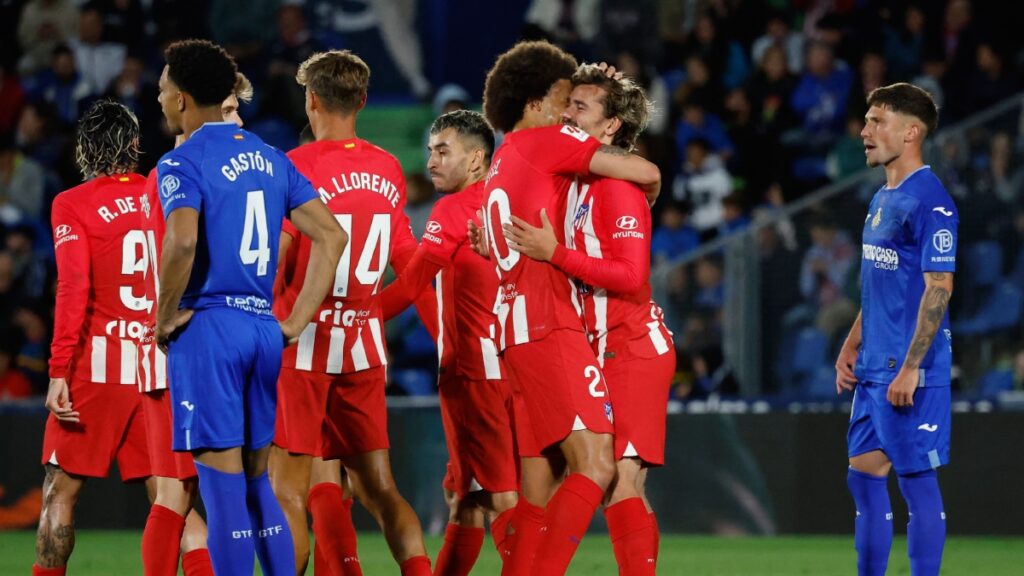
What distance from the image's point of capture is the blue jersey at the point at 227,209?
17.7 ft

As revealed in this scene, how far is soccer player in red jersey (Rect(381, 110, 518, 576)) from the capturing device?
695cm

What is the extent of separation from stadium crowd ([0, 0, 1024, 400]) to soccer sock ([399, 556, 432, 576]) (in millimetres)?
4853

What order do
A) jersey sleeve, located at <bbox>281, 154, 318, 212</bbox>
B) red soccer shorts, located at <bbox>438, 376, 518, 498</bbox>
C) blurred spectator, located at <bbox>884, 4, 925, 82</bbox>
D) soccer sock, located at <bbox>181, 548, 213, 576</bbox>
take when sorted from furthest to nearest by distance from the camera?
blurred spectator, located at <bbox>884, 4, 925, 82</bbox>, red soccer shorts, located at <bbox>438, 376, 518, 498</bbox>, soccer sock, located at <bbox>181, 548, 213, 576</bbox>, jersey sleeve, located at <bbox>281, 154, 318, 212</bbox>

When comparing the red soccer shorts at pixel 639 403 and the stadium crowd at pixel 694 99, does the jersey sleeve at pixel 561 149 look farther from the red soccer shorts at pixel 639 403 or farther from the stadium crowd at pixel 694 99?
the stadium crowd at pixel 694 99

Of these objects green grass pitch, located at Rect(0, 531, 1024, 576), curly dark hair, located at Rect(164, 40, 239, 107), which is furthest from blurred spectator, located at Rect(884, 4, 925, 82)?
curly dark hair, located at Rect(164, 40, 239, 107)

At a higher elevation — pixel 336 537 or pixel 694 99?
pixel 694 99

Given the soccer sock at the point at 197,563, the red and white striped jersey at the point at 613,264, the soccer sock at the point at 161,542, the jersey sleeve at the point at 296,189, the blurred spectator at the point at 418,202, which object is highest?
the blurred spectator at the point at 418,202

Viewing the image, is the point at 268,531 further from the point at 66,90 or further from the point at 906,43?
the point at 66,90

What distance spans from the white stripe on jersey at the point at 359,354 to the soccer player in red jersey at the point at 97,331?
0.94 m

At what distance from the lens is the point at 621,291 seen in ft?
19.9

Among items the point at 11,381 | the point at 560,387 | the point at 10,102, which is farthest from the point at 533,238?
the point at 10,102

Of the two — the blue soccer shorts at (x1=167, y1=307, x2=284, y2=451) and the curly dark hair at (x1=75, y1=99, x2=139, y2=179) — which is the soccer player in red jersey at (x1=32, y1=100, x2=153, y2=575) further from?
the blue soccer shorts at (x1=167, y1=307, x2=284, y2=451)

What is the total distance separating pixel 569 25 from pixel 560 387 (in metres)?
10.5

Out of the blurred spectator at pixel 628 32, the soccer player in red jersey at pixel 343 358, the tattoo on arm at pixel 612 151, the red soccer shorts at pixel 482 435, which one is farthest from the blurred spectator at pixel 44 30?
the tattoo on arm at pixel 612 151
